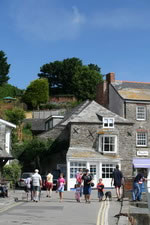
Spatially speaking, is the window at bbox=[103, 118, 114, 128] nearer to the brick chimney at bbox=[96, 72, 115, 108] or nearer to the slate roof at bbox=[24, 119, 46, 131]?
the brick chimney at bbox=[96, 72, 115, 108]

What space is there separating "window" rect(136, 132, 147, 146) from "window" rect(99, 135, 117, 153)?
3.84 m

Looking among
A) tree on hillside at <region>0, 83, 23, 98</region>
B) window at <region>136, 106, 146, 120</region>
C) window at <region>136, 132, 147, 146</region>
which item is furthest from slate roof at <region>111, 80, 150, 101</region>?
tree on hillside at <region>0, 83, 23, 98</region>

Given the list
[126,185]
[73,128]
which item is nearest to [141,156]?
[73,128]

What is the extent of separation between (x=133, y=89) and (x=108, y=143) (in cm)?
907

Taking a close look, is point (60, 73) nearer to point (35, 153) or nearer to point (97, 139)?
point (35, 153)

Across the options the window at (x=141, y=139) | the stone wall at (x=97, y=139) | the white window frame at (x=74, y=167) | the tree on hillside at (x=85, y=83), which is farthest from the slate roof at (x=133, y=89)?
the tree on hillside at (x=85, y=83)

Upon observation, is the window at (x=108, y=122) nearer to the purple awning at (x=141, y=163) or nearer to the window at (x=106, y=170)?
the window at (x=106, y=170)

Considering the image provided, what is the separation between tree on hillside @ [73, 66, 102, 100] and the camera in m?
74.1

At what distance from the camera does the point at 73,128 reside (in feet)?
127

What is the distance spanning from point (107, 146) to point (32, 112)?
98.1 ft

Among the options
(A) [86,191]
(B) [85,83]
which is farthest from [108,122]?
(B) [85,83]

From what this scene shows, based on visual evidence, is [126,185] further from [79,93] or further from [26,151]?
[79,93]

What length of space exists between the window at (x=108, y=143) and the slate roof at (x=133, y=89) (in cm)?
535

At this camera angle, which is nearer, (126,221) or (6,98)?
(126,221)
